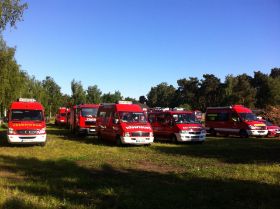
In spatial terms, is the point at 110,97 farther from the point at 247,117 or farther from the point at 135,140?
the point at 135,140

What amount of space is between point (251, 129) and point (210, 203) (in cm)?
2079

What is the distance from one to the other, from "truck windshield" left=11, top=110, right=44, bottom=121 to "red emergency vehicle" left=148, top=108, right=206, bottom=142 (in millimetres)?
7657

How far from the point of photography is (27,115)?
21719 millimetres

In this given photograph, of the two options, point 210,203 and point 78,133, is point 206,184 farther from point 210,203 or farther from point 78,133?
point 78,133

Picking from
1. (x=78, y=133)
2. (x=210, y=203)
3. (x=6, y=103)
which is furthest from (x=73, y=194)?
(x=6, y=103)

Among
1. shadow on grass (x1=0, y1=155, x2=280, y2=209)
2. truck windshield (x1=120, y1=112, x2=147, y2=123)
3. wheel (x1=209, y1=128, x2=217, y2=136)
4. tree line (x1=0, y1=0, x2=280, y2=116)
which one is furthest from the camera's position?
tree line (x1=0, y1=0, x2=280, y2=116)

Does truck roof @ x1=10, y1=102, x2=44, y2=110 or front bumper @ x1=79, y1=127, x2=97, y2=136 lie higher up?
truck roof @ x1=10, y1=102, x2=44, y2=110

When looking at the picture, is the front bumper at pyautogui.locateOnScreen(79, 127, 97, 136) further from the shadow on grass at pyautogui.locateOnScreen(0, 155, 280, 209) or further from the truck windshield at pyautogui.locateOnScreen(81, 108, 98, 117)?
the shadow on grass at pyautogui.locateOnScreen(0, 155, 280, 209)

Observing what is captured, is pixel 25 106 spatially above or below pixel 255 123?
above

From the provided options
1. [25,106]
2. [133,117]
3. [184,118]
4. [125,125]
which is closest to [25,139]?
[25,106]

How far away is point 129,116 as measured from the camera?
2239 cm

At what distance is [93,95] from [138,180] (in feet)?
247

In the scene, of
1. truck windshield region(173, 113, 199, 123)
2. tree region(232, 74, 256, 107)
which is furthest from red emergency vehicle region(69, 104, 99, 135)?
tree region(232, 74, 256, 107)

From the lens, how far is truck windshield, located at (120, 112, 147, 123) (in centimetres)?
2221
